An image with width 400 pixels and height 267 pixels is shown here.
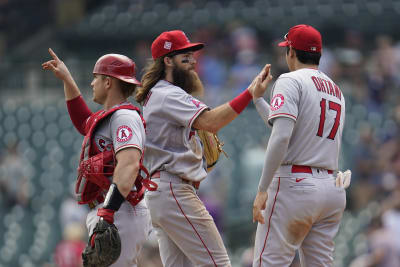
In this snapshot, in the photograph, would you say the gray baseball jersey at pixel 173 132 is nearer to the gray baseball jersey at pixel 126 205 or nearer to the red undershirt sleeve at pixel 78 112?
the gray baseball jersey at pixel 126 205

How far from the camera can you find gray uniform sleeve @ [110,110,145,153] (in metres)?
4.52

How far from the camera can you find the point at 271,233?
467cm

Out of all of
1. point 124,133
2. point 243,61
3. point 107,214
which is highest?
point 124,133

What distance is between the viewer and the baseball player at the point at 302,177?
15.1ft

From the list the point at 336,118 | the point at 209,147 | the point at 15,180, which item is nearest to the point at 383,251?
the point at 209,147

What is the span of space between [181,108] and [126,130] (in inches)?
18.8

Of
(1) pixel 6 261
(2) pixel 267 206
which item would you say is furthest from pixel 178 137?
(1) pixel 6 261

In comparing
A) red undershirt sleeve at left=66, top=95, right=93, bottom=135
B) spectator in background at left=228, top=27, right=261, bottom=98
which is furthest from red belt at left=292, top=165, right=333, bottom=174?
spectator in background at left=228, top=27, right=261, bottom=98

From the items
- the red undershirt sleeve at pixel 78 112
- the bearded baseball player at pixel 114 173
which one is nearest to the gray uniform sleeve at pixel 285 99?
the bearded baseball player at pixel 114 173

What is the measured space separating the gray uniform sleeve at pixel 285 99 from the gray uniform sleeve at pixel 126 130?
0.72 metres

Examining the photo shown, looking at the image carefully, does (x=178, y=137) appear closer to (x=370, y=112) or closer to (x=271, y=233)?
(x=271, y=233)

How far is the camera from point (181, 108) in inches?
193

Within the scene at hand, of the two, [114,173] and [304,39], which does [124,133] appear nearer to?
[114,173]

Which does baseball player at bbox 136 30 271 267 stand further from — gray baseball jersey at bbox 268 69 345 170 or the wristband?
the wristband
